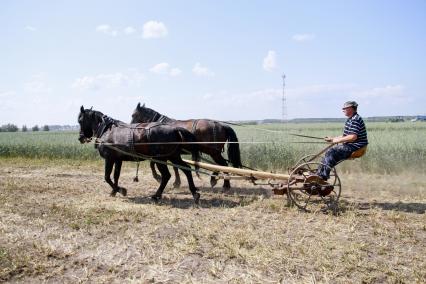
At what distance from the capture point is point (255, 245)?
526 cm

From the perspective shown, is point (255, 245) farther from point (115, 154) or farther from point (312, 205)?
point (115, 154)

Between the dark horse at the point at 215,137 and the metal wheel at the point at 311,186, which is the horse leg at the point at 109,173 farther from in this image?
the metal wheel at the point at 311,186

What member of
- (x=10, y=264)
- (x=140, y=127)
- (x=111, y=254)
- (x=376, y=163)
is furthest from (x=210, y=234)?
(x=376, y=163)

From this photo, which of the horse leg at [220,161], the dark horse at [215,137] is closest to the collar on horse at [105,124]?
the dark horse at [215,137]

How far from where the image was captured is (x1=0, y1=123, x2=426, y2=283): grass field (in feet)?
14.6

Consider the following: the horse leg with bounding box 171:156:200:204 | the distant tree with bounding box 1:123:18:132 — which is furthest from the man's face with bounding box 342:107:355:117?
the distant tree with bounding box 1:123:18:132

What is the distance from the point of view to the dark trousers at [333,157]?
275 inches

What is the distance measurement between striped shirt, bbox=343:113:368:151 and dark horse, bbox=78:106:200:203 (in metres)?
3.21

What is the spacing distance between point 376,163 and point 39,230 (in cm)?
997

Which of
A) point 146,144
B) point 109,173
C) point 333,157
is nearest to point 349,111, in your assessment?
point 333,157

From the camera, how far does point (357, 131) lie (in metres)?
6.92

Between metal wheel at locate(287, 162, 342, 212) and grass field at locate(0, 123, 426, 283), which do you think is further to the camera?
metal wheel at locate(287, 162, 342, 212)

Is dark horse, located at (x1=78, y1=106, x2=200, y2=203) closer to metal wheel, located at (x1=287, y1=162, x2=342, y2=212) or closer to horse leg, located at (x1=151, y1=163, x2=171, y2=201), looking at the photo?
horse leg, located at (x1=151, y1=163, x2=171, y2=201)

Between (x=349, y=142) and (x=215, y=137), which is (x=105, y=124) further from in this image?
(x=349, y=142)
